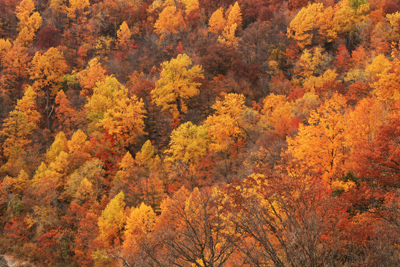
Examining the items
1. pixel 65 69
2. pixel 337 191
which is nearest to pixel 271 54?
pixel 337 191

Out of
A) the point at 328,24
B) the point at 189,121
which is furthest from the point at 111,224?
the point at 328,24

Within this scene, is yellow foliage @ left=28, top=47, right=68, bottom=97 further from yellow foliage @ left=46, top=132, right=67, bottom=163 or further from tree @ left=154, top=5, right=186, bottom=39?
tree @ left=154, top=5, right=186, bottom=39

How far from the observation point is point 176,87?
44.5m

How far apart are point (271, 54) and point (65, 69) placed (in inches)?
1610

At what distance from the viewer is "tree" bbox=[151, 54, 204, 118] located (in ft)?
145

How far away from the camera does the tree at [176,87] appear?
44062 mm

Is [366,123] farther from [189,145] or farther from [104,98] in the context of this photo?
[104,98]

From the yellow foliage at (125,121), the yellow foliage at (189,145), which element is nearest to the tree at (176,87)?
the yellow foliage at (125,121)

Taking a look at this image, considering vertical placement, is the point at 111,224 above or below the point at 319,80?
below

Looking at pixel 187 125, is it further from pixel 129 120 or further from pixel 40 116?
pixel 40 116

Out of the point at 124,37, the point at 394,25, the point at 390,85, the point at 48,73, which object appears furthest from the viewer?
the point at 124,37

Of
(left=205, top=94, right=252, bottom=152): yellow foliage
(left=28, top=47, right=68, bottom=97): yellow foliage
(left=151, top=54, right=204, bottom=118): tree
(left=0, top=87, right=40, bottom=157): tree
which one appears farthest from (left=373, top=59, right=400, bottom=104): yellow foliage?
(left=28, top=47, right=68, bottom=97): yellow foliage

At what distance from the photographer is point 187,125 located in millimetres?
37062

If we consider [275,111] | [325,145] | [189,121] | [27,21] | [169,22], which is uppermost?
[27,21]
